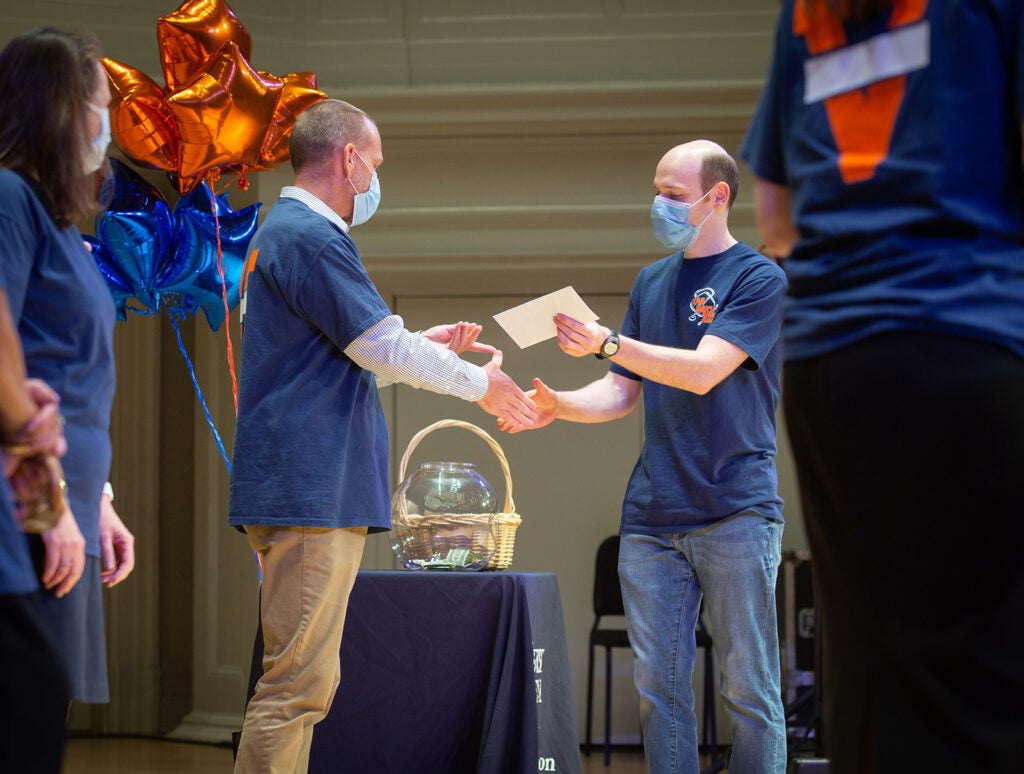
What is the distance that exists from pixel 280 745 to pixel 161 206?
2.08m

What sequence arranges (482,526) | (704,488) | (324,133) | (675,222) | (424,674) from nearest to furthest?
1. (704,488)
2. (324,133)
3. (675,222)
4. (424,674)
5. (482,526)

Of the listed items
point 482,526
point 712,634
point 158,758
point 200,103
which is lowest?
point 158,758

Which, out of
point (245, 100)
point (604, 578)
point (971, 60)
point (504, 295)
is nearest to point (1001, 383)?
point (971, 60)

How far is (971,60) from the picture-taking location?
3.93 ft

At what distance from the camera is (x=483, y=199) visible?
534 cm

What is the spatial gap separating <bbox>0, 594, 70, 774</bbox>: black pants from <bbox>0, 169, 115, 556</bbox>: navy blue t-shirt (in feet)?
0.92

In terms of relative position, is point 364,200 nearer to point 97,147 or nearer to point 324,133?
point 324,133

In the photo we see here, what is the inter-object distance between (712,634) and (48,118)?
1.80 meters

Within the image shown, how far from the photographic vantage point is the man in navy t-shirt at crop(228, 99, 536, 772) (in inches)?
93.4

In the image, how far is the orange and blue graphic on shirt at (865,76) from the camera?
48.4 inches

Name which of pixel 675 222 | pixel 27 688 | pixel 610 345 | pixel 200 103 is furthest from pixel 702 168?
pixel 27 688

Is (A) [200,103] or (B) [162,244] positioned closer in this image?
(A) [200,103]

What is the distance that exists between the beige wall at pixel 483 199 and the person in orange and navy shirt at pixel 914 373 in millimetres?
3926

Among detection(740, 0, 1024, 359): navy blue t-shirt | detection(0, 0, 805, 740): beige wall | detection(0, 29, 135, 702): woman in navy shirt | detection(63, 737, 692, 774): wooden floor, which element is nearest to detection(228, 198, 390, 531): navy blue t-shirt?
detection(0, 29, 135, 702): woman in navy shirt
